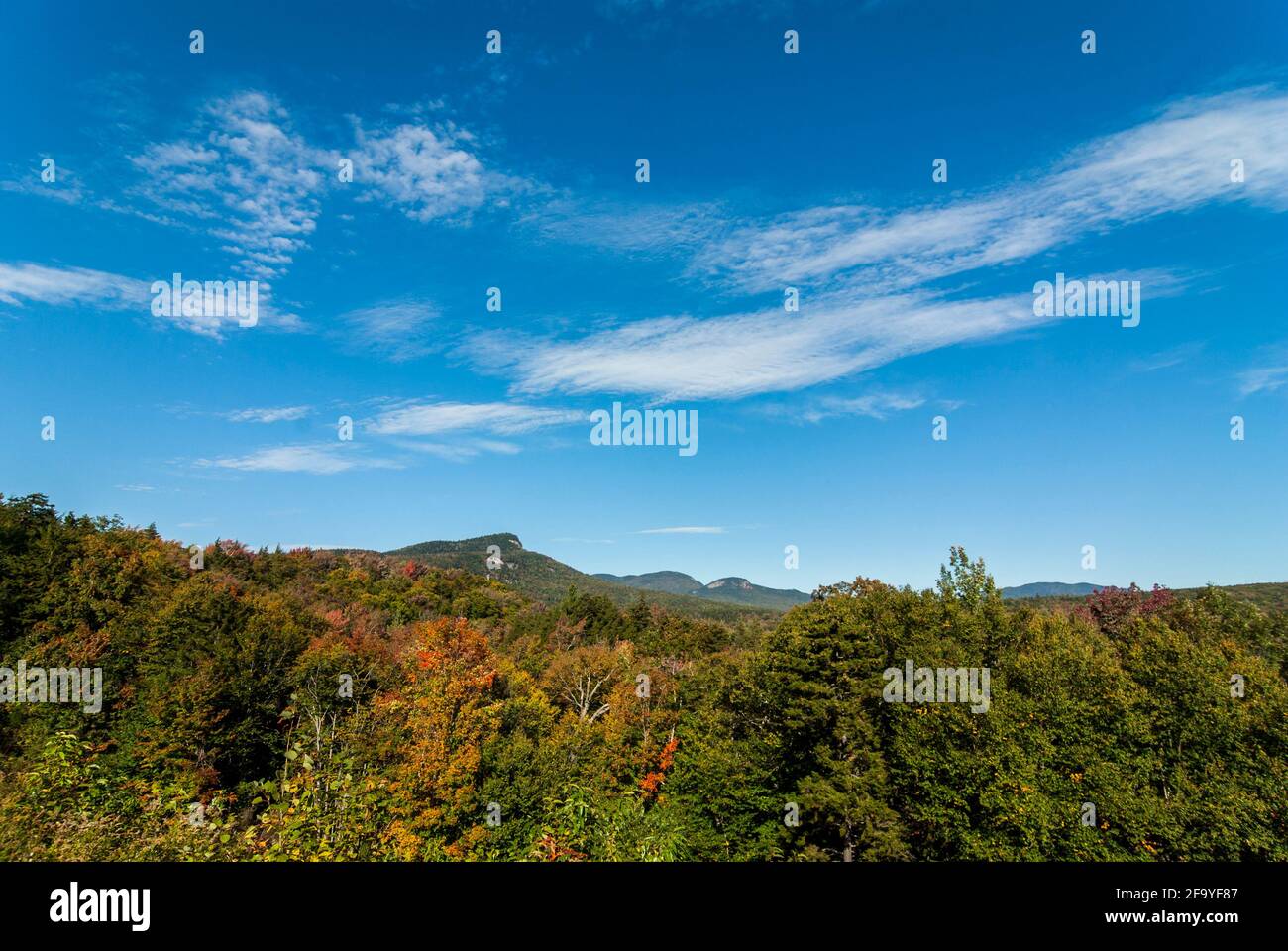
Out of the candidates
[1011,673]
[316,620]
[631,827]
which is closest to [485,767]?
[631,827]

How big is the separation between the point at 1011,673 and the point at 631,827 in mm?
21766

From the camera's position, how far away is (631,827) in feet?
99.2

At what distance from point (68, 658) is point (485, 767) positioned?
3156cm
